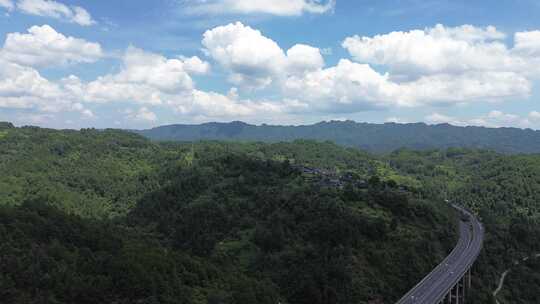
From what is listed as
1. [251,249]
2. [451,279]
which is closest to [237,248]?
[251,249]

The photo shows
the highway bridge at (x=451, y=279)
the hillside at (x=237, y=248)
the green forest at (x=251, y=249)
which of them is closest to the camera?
the hillside at (x=237, y=248)

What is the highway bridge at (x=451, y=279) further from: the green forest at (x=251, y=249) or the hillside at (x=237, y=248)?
the hillside at (x=237, y=248)

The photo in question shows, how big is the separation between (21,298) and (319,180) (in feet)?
470

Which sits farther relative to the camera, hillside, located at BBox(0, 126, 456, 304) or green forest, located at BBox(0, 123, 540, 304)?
green forest, located at BBox(0, 123, 540, 304)

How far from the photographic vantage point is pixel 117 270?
62.3 metres

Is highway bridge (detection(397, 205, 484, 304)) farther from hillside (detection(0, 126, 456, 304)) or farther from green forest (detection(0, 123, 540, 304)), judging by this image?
hillside (detection(0, 126, 456, 304))

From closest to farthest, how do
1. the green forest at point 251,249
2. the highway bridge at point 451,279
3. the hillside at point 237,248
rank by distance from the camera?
1. the hillside at point 237,248
2. the green forest at point 251,249
3. the highway bridge at point 451,279


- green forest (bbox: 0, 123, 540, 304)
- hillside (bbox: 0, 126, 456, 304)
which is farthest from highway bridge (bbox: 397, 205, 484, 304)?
hillside (bbox: 0, 126, 456, 304)

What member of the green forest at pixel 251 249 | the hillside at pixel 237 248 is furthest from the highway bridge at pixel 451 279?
the hillside at pixel 237 248

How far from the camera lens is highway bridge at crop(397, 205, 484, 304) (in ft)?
262

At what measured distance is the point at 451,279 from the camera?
3469 inches

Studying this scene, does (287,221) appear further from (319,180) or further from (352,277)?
(319,180)

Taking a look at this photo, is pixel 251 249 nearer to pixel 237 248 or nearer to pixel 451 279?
pixel 237 248

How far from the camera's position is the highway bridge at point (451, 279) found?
79.8 meters
